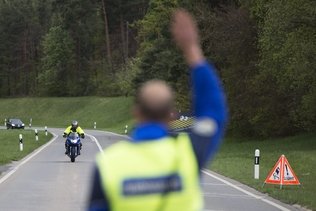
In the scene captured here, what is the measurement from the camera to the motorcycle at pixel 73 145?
2511 centimetres

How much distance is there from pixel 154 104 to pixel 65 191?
40.8 feet

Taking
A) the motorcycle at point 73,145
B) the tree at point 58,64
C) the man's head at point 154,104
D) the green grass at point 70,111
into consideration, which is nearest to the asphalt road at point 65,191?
the motorcycle at point 73,145

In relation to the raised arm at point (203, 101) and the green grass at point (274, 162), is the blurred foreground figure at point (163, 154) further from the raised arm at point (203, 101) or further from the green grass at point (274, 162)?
the green grass at point (274, 162)

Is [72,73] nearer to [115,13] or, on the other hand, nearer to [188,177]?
[115,13]

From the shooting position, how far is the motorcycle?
82.4 ft

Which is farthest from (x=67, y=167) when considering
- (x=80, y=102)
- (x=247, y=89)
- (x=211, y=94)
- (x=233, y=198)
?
(x=80, y=102)

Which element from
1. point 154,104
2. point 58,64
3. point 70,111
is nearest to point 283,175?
point 154,104

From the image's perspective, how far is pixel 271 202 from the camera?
46.4 feet

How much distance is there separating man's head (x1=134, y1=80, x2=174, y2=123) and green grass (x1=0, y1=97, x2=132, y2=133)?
7255 cm

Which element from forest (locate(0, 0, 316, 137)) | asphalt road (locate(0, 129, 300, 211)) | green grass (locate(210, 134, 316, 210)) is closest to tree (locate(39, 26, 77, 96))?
forest (locate(0, 0, 316, 137))

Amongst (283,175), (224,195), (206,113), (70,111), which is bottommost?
(224,195)

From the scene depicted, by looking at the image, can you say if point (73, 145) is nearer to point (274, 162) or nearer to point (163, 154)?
point (274, 162)

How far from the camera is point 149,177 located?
3.31 metres

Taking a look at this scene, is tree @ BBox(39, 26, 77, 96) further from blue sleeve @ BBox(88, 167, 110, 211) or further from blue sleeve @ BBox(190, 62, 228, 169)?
blue sleeve @ BBox(88, 167, 110, 211)
